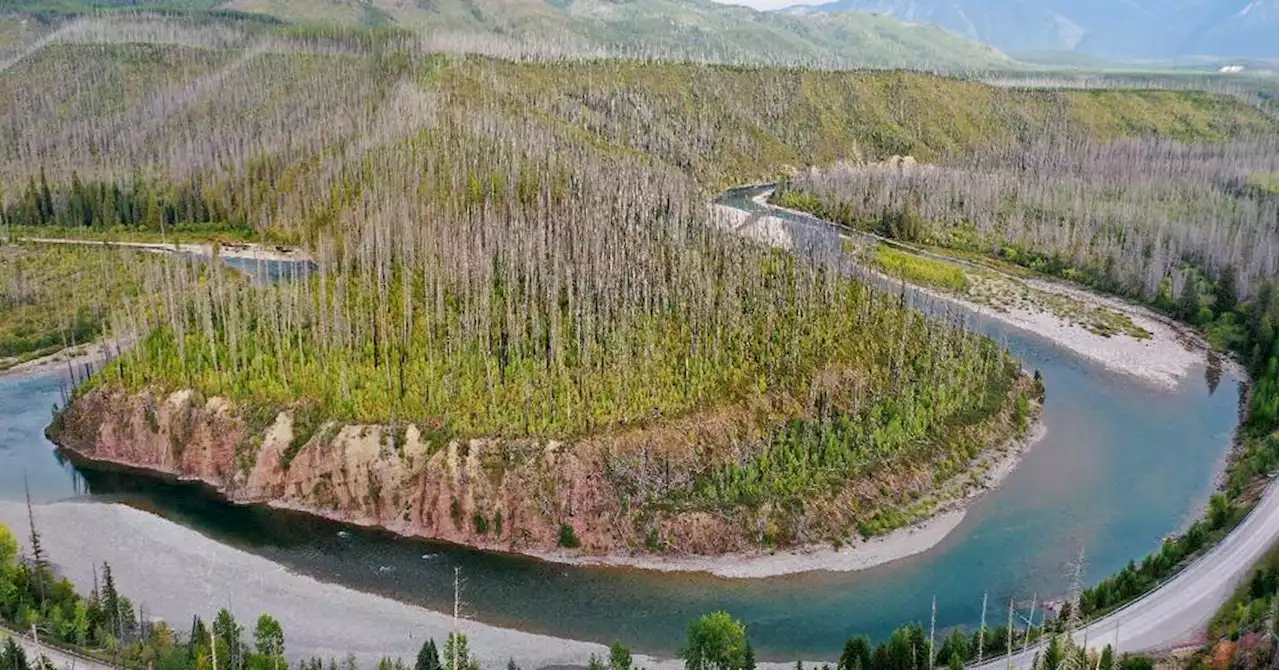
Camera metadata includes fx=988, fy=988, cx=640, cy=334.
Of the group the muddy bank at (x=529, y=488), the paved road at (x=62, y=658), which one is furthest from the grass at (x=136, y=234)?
the paved road at (x=62, y=658)

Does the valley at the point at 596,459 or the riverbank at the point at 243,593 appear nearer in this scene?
the riverbank at the point at 243,593

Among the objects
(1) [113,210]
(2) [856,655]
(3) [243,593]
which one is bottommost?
(3) [243,593]

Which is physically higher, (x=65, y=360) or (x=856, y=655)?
(x=856, y=655)

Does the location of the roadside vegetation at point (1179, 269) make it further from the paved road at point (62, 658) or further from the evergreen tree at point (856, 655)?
the paved road at point (62, 658)

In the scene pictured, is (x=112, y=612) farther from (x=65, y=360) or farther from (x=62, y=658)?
(x=65, y=360)

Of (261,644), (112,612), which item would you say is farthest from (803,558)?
(112,612)

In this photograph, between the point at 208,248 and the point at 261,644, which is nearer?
the point at 261,644
